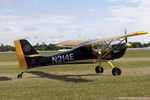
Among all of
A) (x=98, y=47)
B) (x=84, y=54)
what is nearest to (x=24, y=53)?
(x=84, y=54)

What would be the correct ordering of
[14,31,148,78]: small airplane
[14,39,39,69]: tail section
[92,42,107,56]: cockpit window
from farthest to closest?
1. [92,42,107,56]: cockpit window
2. [14,31,148,78]: small airplane
3. [14,39,39,69]: tail section

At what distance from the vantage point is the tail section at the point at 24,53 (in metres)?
12.3

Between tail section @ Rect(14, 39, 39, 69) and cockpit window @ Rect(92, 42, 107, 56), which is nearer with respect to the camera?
tail section @ Rect(14, 39, 39, 69)

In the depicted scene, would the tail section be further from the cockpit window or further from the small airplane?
the cockpit window

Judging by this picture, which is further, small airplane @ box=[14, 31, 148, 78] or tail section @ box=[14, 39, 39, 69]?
small airplane @ box=[14, 31, 148, 78]

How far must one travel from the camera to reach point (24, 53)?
12438mm

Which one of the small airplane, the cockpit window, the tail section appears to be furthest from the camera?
the cockpit window

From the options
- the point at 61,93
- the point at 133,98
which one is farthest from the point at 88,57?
the point at 133,98

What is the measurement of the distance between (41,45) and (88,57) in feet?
533

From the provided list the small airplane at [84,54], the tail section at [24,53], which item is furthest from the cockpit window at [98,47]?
the tail section at [24,53]

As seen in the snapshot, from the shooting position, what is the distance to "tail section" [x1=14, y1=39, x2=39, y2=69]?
1231cm

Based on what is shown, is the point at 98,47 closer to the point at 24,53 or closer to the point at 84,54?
the point at 84,54

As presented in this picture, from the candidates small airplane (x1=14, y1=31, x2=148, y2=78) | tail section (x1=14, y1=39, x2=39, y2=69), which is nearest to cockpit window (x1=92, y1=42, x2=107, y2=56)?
small airplane (x1=14, y1=31, x2=148, y2=78)

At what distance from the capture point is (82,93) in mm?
8523
